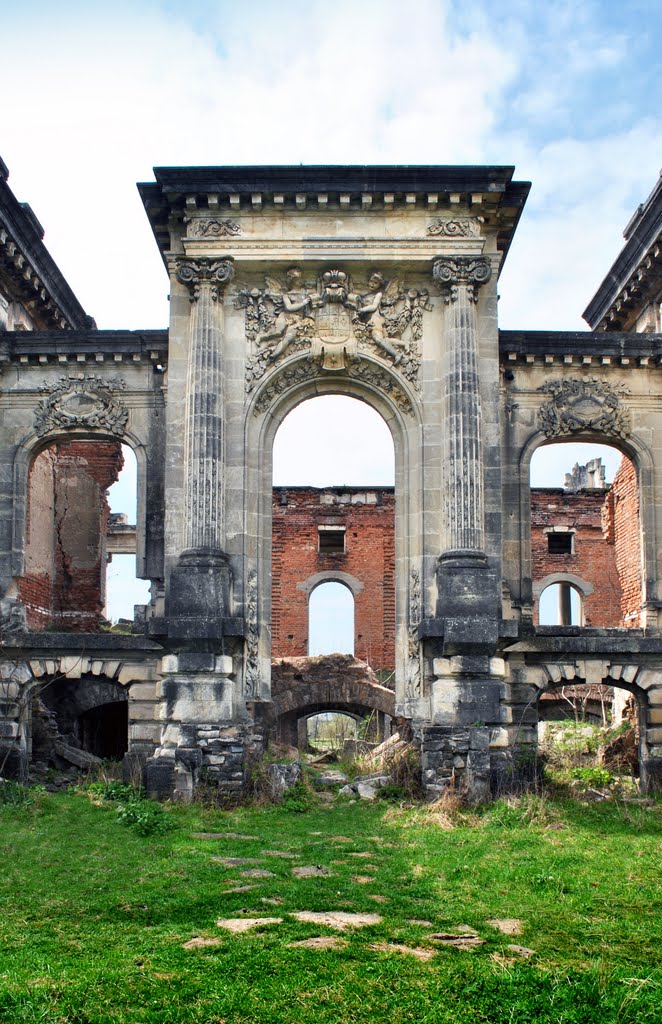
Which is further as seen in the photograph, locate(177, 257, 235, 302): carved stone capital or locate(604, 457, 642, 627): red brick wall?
locate(604, 457, 642, 627): red brick wall

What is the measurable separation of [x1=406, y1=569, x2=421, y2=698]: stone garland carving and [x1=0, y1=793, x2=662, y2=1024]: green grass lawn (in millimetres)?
2980

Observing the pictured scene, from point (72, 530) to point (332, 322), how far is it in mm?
10052

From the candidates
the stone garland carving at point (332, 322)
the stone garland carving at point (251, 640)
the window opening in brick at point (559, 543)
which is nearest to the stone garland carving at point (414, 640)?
the stone garland carving at point (251, 640)

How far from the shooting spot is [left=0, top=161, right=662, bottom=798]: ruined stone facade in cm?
1513

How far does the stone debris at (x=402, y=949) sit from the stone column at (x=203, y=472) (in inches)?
322

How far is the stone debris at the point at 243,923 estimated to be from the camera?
24.3ft

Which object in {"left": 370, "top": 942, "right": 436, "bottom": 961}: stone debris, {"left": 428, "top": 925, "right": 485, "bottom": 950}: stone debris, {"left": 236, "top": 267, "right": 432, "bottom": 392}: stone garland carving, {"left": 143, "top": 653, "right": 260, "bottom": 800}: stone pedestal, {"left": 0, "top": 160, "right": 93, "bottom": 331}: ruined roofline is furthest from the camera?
{"left": 0, "top": 160, "right": 93, "bottom": 331}: ruined roofline

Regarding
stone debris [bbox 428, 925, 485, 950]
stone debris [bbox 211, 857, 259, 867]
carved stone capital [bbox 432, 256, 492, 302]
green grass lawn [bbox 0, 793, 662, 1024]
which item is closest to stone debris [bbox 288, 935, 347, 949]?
green grass lawn [bbox 0, 793, 662, 1024]

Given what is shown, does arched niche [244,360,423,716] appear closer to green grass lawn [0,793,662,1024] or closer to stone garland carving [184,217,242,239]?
stone garland carving [184,217,242,239]

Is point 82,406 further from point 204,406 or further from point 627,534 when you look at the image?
point 627,534

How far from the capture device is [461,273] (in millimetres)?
16344

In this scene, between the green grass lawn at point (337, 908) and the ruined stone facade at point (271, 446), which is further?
the ruined stone facade at point (271, 446)

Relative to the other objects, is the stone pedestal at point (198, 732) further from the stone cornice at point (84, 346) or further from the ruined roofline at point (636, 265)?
the ruined roofline at point (636, 265)

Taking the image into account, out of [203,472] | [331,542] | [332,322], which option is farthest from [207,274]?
[331,542]
